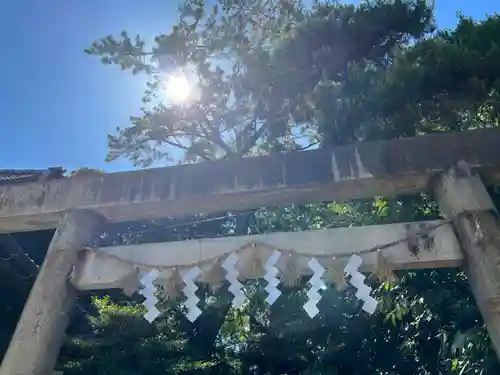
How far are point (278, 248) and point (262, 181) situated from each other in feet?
1.33

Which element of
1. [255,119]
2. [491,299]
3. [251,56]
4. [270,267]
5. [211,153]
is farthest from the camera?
[211,153]

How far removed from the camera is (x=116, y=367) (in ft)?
15.1

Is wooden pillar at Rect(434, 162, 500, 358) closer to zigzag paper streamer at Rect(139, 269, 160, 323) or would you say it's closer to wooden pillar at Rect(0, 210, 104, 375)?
zigzag paper streamer at Rect(139, 269, 160, 323)

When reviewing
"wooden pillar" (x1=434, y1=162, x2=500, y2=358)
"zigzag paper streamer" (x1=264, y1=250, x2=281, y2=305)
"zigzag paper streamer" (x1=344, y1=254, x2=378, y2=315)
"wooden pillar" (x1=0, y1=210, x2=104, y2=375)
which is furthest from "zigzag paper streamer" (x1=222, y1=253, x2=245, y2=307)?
"wooden pillar" (x1=434, y1=162, x2=500, y2=358)

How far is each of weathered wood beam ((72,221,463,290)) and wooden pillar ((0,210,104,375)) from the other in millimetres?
89

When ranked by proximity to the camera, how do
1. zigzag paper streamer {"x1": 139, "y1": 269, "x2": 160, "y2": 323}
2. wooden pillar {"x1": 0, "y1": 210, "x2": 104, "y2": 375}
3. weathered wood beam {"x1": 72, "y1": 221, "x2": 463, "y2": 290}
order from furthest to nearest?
1. zigzag paper streamer {"x1": 139, "y1": 269, "x2": 160, "y2": 323}
2. weathered wood beam {"x1": 72, "y1": 221, "x2": 463, "y2": 290}
3. wooden pillar {"x1": 0, "y1": 210, "x2": 104, "y2": 375}

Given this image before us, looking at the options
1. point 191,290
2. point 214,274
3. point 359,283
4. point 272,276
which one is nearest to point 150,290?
point 191,290

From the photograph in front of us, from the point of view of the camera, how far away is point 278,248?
2.76 meters

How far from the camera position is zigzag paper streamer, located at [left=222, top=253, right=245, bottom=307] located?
2709 millimetres

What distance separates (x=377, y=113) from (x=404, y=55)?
60 cm

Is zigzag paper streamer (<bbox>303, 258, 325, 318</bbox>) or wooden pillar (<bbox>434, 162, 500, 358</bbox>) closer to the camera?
wooden pillar (<bbox>434, 162, 500, 358</bbox>)

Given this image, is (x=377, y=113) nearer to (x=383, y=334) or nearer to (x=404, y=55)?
(x=404, y=55)

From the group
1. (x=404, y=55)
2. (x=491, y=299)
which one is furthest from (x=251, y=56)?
(x=491, y=299)

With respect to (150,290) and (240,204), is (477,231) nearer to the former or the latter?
(240,204)
